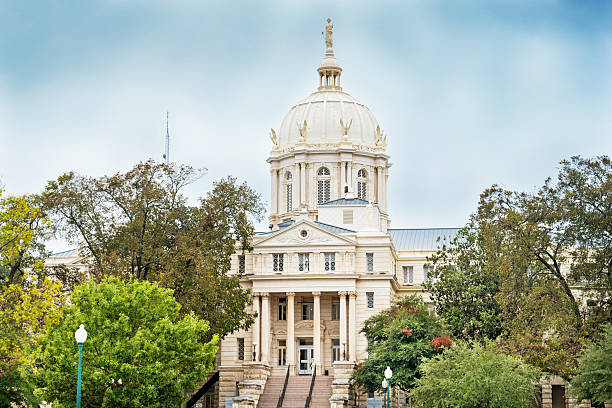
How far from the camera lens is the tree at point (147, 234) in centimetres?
6284

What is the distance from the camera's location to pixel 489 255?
57094 millimetres

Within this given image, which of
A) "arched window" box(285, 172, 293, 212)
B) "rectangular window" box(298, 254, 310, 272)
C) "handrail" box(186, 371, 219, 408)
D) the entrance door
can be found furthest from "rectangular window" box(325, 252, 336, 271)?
"arched window" box(285, 172, 293, 212)

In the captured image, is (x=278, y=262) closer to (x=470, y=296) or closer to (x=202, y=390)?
(x=202, y=390)

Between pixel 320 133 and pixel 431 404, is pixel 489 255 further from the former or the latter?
pixel 320 133

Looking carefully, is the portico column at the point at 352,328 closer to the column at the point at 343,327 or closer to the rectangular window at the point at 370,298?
the column at the point at 343,327

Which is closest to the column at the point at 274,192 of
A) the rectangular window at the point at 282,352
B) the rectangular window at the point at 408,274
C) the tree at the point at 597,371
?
the rectangular window at the point at 408,274

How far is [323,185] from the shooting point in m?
89.5

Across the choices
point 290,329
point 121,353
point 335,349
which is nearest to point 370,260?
point 335,349

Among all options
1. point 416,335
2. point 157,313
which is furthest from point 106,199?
point 416,335

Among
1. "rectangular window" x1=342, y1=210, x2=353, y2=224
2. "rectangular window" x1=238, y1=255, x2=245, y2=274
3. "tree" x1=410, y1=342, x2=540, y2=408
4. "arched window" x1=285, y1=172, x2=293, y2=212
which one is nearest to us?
"tree" x1=410, y1=342, x2=540, y2=408

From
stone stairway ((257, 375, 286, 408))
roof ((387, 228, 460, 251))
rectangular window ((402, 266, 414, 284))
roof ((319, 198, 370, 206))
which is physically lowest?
stone stairway ((257, 375, 286, 408))

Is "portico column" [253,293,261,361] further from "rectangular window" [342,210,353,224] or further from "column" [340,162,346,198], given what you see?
"column" [340,162,346,198]

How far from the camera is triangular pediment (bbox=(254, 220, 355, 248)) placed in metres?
77.5

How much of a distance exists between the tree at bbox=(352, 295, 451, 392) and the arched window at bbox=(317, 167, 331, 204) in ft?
74.2
